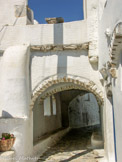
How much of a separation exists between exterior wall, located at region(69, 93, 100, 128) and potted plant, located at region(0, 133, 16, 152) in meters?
11.8

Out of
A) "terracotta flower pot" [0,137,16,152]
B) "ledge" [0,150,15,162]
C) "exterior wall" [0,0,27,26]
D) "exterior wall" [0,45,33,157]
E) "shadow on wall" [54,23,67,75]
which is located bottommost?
"ledge" [0,150,15,162]

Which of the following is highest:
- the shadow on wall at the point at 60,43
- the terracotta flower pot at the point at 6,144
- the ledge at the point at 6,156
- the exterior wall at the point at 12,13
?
the exterior wall at the point at 12,13

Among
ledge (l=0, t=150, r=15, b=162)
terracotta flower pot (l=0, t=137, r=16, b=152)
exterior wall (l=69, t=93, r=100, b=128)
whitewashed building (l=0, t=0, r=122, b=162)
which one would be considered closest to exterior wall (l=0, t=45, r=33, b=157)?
whitewashed building (l=0, t=0, r=122, b=162)

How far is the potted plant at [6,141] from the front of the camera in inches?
196

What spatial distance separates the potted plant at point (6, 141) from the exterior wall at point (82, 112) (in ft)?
38.8

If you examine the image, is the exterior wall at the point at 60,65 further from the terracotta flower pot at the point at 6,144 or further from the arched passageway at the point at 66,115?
the terracotta flower pot at the point at 6,144

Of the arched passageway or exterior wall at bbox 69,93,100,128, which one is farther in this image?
exterior wall at bbox 69,93,100,128

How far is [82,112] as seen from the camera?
19.5m

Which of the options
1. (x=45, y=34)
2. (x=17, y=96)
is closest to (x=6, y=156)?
(x=17, y=96)

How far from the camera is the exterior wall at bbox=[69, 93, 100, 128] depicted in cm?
1758

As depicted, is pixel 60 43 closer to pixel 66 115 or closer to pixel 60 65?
pixel 60 65

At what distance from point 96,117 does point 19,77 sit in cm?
1838

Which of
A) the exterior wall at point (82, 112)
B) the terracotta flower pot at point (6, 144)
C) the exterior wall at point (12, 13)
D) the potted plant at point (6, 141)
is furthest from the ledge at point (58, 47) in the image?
the exterior wall at point (82, 112)

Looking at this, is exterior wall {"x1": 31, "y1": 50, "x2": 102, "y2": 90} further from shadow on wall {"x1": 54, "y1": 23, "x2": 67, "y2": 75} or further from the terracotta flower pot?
the terracotta flower pot
